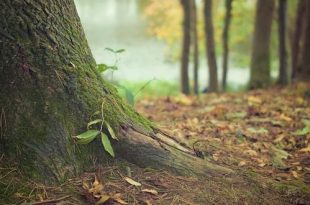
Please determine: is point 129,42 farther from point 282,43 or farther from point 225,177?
point 225,177

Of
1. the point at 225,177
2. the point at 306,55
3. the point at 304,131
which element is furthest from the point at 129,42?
the point at 225,177

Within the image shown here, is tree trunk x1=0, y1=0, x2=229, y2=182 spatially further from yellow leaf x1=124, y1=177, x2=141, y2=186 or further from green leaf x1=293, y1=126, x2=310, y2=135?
green leaf x1=293, y1=126, x2=310, y2=135

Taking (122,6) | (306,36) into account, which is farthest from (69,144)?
(122,6)

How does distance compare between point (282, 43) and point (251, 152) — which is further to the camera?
point (282, 43)

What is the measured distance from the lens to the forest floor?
2990 millimetres

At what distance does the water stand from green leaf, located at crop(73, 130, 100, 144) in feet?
60.6

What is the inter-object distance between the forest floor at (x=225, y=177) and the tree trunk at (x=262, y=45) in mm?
6468

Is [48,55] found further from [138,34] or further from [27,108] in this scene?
[138,34]

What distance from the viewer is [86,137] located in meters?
3.08

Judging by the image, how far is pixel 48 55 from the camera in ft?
9.98

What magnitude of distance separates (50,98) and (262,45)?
33.0ft

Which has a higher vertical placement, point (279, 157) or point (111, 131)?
point (111, 131)

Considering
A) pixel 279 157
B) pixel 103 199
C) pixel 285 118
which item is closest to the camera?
pixel 103 199

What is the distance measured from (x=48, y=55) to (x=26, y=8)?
333 millimetres
